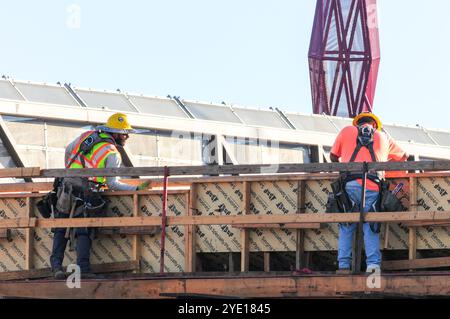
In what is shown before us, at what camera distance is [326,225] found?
63.1ft

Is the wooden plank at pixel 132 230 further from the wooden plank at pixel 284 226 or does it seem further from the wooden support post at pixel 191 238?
the wooden plank at pixel 284 226

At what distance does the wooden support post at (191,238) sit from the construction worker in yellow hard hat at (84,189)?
2.35ft

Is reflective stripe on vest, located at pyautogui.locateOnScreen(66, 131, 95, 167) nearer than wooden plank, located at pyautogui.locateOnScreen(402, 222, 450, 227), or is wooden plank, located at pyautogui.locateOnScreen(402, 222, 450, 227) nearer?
wooden plank, located at pyautogui.locateOnScreen(402, 222, 450, 227)

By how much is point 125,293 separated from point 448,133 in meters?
20.2

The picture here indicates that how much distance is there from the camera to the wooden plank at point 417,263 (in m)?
18.7

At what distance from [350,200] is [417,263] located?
1150 mm

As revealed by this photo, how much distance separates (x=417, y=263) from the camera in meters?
18.8

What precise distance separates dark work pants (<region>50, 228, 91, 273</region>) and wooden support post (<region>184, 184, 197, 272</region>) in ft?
4.03

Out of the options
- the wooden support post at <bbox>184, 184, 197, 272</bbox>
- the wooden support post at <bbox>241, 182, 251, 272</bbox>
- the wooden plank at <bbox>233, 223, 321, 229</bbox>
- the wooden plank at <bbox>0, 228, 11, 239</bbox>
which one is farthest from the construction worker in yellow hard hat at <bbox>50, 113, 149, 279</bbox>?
the wooden plank at <bbox>233, 223, 321, 229</bbox>

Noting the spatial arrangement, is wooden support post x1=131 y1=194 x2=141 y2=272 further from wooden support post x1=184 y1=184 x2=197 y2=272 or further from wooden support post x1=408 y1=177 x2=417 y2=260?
wooden support post x1=408 y1=177 x2=417 y2=260

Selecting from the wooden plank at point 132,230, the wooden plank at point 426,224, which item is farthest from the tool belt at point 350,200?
the wooden plank at point 132,230


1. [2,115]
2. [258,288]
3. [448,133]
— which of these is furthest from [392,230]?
[448,133]

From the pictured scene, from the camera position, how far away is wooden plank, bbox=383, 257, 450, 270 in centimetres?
1866
